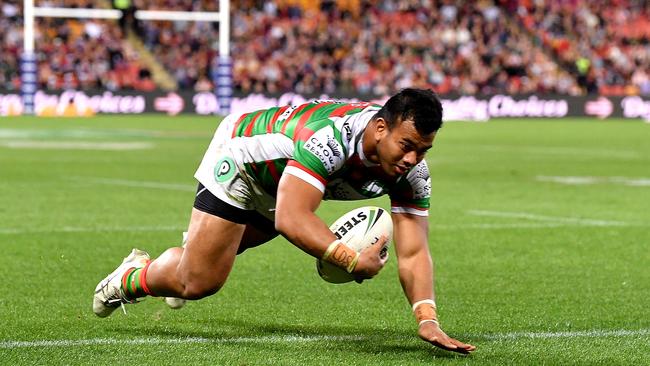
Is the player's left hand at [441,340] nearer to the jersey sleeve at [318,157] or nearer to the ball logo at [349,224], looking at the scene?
the ball logo at [349,224]

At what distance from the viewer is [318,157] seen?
5.80 metres

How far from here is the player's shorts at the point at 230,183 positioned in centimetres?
643

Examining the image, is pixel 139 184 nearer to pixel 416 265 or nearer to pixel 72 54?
pixel 416 265

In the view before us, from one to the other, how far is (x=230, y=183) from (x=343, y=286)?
2.30 m

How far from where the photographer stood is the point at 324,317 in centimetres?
731

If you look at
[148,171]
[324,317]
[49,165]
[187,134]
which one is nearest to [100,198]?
[148,171]

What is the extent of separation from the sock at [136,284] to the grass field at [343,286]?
0.18 m

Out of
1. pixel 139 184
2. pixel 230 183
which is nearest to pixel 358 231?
pixel 230 183

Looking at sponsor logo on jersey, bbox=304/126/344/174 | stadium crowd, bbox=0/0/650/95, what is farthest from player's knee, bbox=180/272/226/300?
stadium crowd, bbox=0/0/650/95

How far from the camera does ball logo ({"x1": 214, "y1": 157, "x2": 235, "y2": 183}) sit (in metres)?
6.43

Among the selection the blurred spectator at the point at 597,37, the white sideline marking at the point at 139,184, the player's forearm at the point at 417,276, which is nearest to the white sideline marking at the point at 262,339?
the player's forearm at the point at 417,276

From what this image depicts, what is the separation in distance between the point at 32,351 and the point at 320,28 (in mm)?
37015

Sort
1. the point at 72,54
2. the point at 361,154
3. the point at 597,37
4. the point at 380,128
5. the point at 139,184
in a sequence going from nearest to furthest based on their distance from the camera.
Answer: the point at 380,128 < the point at 361,154 < the point at 139,184 < the point at 72,54 < the point at 597,37

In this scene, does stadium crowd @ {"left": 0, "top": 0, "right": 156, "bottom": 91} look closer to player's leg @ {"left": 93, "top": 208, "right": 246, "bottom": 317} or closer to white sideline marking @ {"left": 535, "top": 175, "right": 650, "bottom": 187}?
white sideline marking @ {"left": 535, "top": 175, "right": 650, "bottom": 187}
